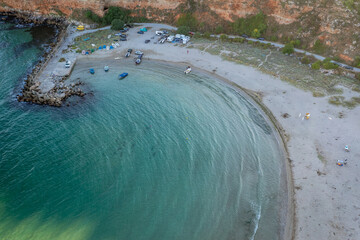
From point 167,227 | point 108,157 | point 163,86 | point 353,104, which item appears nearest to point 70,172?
point 108,157

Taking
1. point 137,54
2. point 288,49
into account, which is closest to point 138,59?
point 137,54

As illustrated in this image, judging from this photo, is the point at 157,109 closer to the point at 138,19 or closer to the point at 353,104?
the point at 353,104

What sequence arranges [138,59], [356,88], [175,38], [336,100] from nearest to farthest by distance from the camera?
1. [336,100]
2. [356,88]
3. [138,59]
4. [175,38]

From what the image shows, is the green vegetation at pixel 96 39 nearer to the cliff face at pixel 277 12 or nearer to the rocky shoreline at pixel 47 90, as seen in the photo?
the rocky shoreline at pixel 47 90

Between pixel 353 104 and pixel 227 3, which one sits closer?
pixel 353 104

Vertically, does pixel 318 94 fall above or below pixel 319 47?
below

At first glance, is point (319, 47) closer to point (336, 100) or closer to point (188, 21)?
point (336, 100)
